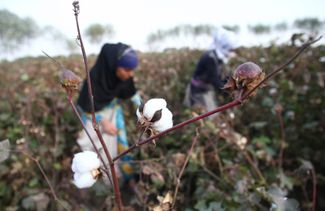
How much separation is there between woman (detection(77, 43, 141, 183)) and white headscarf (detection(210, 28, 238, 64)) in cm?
98

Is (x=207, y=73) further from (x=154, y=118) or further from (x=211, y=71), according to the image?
(x=154, y=118)

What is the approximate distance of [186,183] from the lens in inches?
84.0

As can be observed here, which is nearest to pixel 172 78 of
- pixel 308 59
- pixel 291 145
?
pixel 308 59

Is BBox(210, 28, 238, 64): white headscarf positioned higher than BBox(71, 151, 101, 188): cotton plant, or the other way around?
BBox(210, 28, 238, 64): white headscarf

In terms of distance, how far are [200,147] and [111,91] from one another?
2.62 ft

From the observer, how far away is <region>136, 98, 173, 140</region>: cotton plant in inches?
20.9

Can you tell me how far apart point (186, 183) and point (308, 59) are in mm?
1968

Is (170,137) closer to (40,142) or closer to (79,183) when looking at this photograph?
(40,142)

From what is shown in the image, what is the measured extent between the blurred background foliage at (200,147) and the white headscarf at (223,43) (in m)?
0.48

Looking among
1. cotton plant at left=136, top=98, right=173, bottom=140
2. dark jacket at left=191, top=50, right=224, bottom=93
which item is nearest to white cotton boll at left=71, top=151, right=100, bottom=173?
cotton plant at left=136, top=98, right=173, bottom=140

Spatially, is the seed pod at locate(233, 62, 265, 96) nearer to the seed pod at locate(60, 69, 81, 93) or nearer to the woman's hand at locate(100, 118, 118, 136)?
the seed pod at locate(60, 69, 81, 93)

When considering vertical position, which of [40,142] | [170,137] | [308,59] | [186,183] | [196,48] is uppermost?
[196,48]

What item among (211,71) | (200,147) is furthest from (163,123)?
(211,71)

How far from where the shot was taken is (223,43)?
2.89 m
